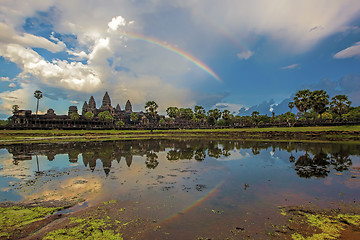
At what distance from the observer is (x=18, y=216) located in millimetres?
8266

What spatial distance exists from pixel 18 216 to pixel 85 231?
3.84 meters

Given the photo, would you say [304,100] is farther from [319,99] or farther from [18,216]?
[18,216]

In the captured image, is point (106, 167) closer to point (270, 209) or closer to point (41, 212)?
point (41, 212)

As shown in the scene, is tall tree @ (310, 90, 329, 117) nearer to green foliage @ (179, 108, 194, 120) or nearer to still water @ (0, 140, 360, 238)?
still water @ (0, 140, 360, 238)

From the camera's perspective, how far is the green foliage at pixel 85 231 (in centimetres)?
678

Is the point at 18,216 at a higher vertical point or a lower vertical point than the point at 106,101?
lower

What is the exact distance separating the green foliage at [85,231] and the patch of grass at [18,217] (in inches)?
65.4

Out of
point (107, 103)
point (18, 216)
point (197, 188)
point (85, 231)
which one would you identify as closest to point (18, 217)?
point (18, 216)

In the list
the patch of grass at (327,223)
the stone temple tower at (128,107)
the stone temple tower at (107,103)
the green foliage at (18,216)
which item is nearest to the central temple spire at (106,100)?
the stone temple tower at (107,103)

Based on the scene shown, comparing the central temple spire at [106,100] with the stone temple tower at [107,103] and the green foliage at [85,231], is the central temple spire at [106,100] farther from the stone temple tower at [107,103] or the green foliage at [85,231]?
the green foliage at [85,231]

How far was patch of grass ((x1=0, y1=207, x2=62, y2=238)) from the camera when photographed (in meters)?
7.22

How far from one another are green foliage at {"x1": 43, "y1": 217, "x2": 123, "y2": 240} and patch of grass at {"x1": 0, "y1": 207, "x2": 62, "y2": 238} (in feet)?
5.45

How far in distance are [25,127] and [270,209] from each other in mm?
84565

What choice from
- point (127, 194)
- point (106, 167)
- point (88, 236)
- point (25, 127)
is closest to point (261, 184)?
point (127, 194)
